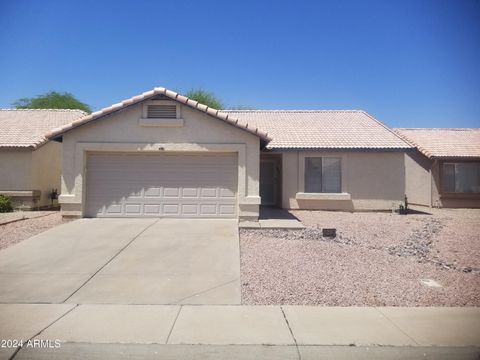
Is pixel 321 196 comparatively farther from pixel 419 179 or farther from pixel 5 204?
pixel 5 204

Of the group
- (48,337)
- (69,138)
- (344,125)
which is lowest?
(48,337)

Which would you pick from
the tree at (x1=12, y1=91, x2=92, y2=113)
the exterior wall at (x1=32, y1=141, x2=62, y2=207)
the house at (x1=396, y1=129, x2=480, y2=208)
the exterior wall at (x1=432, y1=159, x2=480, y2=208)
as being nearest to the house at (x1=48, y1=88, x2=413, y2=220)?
the exterior wall at (x1=32, y1=141, x2=62, y2=207)

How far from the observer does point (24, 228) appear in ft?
35.6

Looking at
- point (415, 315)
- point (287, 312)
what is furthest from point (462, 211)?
point (287, 312)

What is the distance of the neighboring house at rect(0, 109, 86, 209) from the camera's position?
15.7m

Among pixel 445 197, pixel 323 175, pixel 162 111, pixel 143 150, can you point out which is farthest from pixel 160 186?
pixel 445 197

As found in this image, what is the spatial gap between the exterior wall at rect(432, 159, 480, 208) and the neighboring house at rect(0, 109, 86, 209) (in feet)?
63.8

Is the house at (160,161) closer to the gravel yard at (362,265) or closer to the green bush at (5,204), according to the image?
the gravel yard at (362,265)

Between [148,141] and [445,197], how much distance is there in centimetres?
1571

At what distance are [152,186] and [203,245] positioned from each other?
4.17 m

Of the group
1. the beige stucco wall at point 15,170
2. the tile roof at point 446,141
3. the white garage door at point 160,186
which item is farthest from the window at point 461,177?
the beige stucco wall at point 15,170

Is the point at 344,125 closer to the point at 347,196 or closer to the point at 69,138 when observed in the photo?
the point at 347,196

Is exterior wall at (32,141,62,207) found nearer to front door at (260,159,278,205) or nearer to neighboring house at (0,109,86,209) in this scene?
neighboring house at (0,109,86,209)

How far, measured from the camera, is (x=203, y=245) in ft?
28.5
